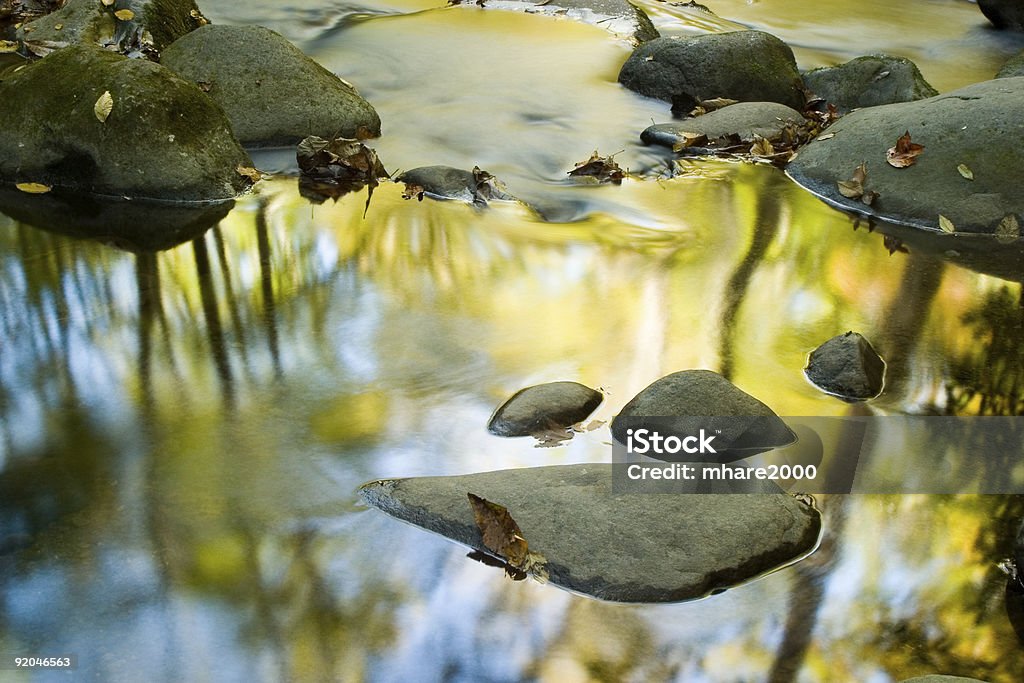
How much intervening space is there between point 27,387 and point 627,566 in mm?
2519

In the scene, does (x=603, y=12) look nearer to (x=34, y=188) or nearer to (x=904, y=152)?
(x=904, y=152)

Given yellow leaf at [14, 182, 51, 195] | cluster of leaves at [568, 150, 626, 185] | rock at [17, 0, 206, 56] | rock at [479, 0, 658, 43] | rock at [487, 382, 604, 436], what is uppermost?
rock at [17, 0, 206, 56]

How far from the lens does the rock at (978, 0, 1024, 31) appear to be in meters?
11.7

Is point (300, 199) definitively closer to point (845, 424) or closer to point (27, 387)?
point (27, 387)

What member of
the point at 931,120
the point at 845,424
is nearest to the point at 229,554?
the point at 845,424

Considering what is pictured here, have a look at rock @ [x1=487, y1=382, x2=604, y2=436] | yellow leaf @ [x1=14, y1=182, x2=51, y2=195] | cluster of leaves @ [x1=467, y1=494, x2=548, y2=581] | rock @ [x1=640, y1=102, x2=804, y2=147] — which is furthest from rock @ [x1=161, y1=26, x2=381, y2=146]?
cluster of leaves @ [x1=467, y1=494, x2=548, y2=581]

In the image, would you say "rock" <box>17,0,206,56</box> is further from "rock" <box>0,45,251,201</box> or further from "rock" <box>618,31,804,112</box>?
"rock" <box>618,31,804,112</box>

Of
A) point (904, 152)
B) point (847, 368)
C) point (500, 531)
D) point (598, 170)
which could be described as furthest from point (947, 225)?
point (500, 531)

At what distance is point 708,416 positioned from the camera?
11.7 feet

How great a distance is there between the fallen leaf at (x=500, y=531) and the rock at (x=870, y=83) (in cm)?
643

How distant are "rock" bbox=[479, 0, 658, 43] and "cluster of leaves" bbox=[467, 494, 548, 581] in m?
7.66

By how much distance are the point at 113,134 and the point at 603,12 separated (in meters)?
5.97

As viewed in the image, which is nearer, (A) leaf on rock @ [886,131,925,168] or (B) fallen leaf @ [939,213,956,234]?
(B) fallen leaf @ [939,213,956,234]

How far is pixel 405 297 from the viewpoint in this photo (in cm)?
493
